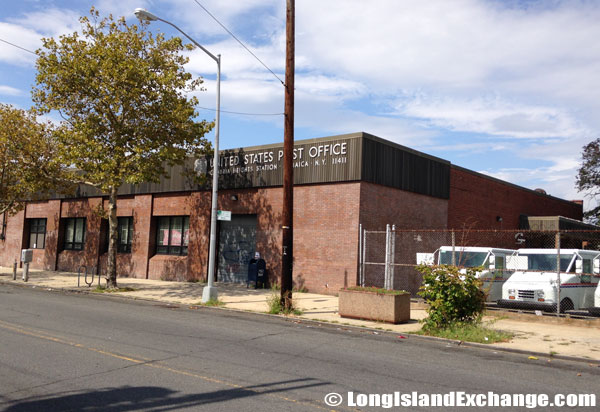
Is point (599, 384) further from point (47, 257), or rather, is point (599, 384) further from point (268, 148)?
point (47, 257)

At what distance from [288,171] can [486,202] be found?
17.0 m

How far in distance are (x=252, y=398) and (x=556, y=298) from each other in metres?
11.3

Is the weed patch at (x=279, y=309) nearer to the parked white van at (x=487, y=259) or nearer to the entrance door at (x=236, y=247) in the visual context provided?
the parked white van at (x=487, y=259)

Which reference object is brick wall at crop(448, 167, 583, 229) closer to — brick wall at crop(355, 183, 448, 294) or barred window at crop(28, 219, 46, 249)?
brick wall at crop(355, 183, 448, 294)

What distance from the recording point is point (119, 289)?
2119 centimetres

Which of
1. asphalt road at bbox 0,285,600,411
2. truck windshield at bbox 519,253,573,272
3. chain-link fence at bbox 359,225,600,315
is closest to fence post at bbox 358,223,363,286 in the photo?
chain-link fence at bbox 359,225,600,315

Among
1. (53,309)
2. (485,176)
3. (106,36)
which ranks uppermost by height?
(106,36)

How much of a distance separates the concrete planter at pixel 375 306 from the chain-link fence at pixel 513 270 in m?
1.26

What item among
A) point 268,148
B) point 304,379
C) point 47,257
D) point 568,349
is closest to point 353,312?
point 568,349

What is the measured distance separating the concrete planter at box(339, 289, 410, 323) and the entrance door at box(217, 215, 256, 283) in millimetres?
9628

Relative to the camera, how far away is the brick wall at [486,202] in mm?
25875

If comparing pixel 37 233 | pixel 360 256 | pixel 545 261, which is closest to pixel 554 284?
pixel 545 261

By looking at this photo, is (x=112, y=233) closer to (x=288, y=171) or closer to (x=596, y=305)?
(x=288, y=171)

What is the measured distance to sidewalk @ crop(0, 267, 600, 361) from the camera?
1076 centimetres
